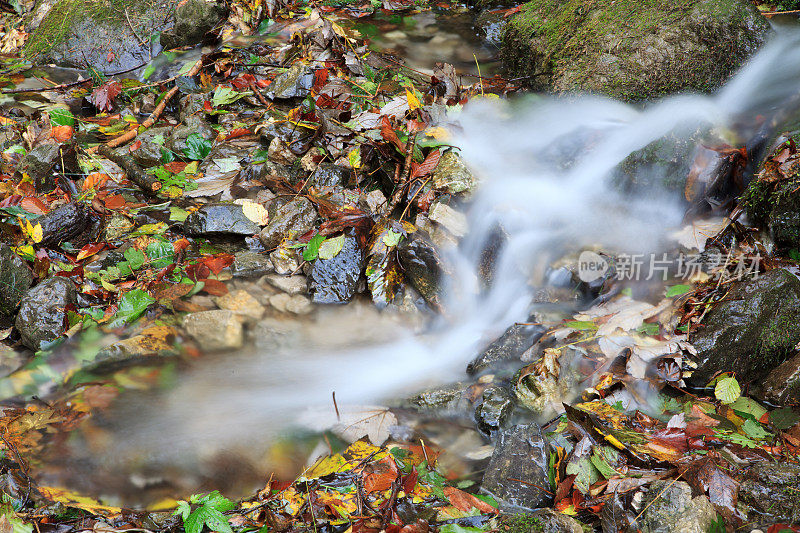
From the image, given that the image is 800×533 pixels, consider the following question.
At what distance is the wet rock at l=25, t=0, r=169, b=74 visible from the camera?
255 inches

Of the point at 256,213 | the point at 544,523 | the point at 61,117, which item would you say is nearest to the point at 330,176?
the point at 256,213

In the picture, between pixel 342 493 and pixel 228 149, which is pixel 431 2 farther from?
pixel 342 493

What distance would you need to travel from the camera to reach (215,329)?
3689 millimetres

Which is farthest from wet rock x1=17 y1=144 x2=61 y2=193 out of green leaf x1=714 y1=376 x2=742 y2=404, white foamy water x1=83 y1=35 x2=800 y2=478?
green leaf x1=714 y1=376 x2=742 y2=404

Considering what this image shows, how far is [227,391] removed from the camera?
11.2 ft

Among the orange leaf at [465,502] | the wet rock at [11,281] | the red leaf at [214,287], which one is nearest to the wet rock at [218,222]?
the red leaf at [214,287]

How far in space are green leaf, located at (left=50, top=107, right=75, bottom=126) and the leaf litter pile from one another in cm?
1

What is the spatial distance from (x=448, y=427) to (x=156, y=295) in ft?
7.41

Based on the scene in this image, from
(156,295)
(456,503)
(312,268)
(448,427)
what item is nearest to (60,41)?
(156,295)

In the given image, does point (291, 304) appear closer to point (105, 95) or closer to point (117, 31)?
point (105, 95)

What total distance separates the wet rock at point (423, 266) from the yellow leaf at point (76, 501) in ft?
7.38

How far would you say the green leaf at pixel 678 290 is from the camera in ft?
11.2

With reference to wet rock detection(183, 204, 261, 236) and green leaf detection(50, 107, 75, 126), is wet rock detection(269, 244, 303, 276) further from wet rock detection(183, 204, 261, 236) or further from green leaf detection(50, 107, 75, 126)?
green leaf detection(50, 107, 75, 126)

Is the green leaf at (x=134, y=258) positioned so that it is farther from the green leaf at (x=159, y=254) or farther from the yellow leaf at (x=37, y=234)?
the yellow leaf at (x=37, y=234)
